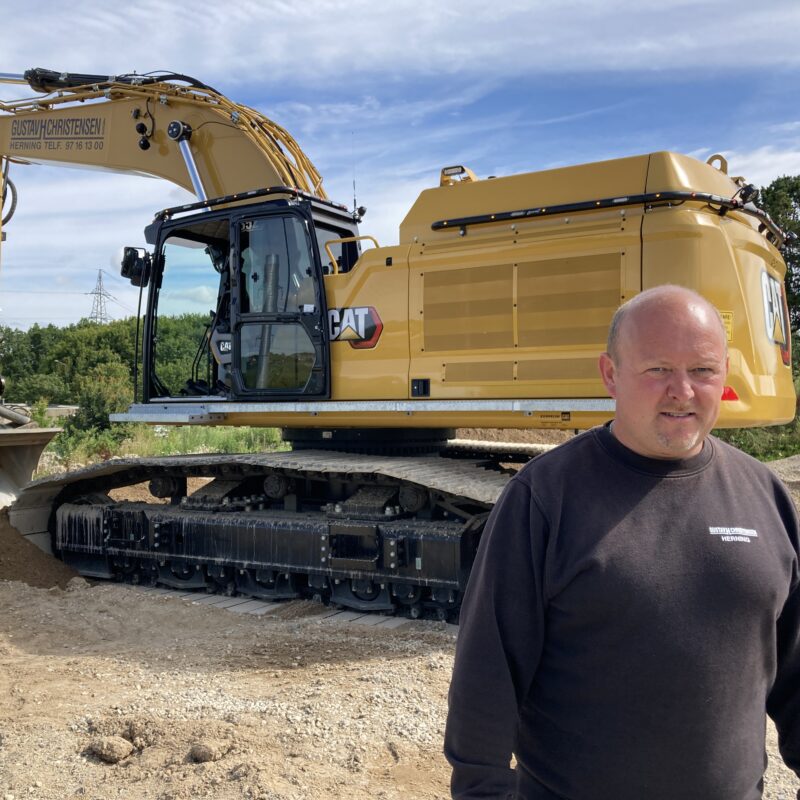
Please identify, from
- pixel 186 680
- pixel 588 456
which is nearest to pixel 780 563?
pixel 588 456

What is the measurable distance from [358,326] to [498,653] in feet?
15.5

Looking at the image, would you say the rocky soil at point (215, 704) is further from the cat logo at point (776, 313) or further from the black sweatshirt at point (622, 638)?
the cat logo at point (776, 313)

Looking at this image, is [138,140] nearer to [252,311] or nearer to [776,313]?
[252,311]

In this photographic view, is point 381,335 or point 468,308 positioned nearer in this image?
point 468,308

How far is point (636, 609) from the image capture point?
1803mm

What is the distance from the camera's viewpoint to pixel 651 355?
1.91 meters

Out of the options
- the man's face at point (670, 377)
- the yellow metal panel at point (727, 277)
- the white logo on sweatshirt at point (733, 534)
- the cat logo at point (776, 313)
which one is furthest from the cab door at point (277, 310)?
the white logo on sweatshirt at point (733, 534)

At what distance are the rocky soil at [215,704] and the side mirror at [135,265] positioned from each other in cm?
281

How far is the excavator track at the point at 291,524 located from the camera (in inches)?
239

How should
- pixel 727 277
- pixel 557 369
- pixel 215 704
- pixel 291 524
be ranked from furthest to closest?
pixel 291 524, pixel 557 369, pixel 727 277, pixel 215 704

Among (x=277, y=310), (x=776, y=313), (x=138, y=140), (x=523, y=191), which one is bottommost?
(x=776, y=313)

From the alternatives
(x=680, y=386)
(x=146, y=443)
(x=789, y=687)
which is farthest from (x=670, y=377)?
(x=146, y=443)

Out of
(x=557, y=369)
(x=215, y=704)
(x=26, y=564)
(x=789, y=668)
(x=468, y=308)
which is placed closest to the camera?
(x=789, y=668)

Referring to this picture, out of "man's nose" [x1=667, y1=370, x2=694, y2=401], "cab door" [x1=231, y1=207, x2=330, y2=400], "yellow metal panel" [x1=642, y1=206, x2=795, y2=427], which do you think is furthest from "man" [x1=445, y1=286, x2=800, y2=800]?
"cab door" [x1=231, y1=207, x2=330, y2=400]
